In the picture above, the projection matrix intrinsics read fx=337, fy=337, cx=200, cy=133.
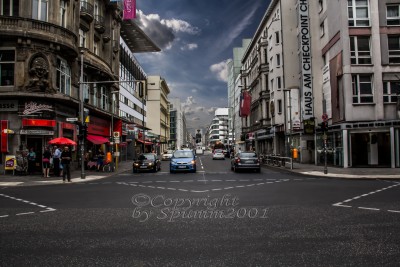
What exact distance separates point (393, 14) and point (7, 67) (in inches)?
1148

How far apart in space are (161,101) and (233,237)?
3637 inches

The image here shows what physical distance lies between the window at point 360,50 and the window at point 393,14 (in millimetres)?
2170

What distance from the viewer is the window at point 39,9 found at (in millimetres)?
23781

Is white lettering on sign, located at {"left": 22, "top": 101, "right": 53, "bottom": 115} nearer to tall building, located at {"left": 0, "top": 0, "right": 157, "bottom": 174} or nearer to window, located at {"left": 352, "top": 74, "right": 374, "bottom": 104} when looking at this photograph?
tall building, located at {"left": 0, "top": 0, "right": 157, "bottom": 174}

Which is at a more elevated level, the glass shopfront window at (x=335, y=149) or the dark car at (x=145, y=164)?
the glass shopfront window at (x=335, y=149)

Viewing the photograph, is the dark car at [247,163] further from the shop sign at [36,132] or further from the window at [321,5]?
the window at [321,5]

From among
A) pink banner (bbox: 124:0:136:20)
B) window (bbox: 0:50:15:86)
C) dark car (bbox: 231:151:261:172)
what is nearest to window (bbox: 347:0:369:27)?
dark car (bbox: 231:151:261:172)

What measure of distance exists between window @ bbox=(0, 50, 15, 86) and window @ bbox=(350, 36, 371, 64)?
25036 mm

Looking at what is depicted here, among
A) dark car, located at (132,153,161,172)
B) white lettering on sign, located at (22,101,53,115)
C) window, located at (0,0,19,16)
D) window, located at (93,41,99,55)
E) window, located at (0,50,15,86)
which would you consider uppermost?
window, located at (93,41,99,55)

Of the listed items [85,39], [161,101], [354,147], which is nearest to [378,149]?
[354,147]

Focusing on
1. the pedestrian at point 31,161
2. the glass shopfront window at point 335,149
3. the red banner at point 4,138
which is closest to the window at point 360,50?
the glass shopfront window at point 335,149

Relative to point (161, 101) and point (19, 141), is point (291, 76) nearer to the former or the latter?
point (19, 141)

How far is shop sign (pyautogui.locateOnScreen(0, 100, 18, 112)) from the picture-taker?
22.9m

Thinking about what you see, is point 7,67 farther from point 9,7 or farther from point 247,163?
point 247,163
